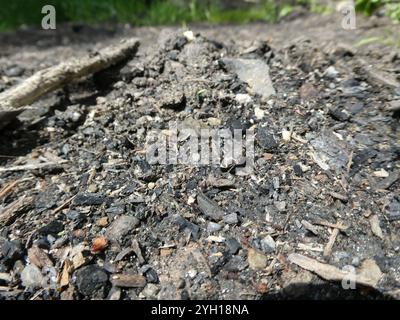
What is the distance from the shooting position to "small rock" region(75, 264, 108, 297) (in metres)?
2.04

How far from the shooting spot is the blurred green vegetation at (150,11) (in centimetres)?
559

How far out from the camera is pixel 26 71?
3.82m

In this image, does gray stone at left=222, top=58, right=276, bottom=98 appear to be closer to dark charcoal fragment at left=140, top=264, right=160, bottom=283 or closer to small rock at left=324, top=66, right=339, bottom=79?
small rock at left=324, top=66, right=339, bottom=79

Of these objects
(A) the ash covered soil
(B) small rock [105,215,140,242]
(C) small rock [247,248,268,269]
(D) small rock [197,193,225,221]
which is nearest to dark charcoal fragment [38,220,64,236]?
(A) the ash covered soil

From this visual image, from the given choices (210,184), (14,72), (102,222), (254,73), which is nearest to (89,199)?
(102,222)

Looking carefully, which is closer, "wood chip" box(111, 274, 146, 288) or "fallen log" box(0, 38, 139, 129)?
"wood chip" box(111, 274, 146, 288)

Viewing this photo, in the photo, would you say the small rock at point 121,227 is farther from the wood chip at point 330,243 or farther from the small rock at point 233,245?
the wood chip at point 330,243

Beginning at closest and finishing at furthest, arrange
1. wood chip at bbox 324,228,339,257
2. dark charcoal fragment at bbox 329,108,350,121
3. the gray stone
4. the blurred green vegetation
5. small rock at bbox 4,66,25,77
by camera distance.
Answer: wood chip at bbox 324,228,339,257, dark charcoal fragment at bbox 329,108,350,121, the gray stone, small rock at bbox 4,66,25,77, the blurred green vegetation

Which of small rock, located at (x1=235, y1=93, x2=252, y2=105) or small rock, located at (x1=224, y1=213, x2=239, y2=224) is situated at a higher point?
small rock, located at (x1=235, y1=93, x2=252, y2=105)

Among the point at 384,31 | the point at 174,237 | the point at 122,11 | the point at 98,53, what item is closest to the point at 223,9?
the point at 122,11

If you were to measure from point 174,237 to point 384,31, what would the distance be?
3347 millimetres

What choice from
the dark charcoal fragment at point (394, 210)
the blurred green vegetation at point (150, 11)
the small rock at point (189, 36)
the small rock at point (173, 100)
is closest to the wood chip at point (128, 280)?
the small rock at point (173, 100)

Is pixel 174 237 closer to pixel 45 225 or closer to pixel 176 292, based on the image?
pixel 176 292

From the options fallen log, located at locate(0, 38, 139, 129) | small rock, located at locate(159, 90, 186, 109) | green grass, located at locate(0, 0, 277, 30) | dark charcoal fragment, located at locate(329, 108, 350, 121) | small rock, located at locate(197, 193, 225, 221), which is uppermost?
green grass, located at locate(0, 0, 277, 30)
